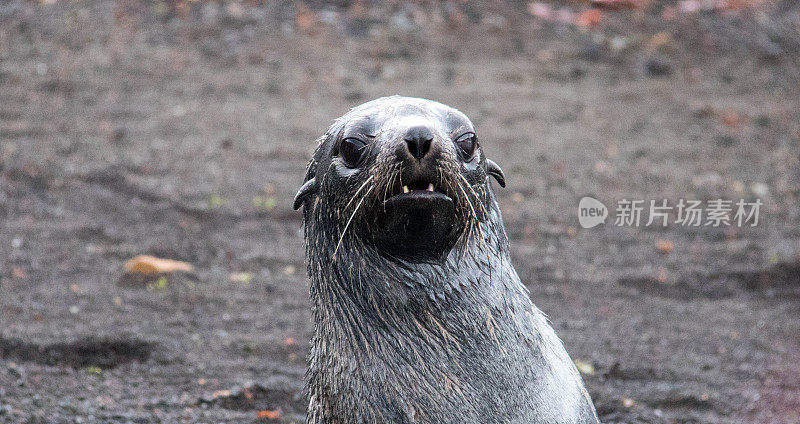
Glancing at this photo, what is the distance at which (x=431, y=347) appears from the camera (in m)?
2.98

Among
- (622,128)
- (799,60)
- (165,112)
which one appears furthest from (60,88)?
(799,60)

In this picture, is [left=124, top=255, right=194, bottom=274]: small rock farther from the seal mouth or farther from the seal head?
the seal mouth

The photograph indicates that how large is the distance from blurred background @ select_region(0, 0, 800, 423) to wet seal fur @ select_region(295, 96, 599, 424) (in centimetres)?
164

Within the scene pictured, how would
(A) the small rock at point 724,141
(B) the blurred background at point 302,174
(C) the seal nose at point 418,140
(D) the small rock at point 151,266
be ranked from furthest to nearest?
1. (A) the small rock at point 724,141
2. (D) the small rock at point 151,266
3. (B) the blurred background at point 302,174
4. (C) the seal nose at point 418,140

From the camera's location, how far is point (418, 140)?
2.70m

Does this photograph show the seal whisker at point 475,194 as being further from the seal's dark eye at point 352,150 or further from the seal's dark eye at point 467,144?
the seal's dark eye at point 352,150

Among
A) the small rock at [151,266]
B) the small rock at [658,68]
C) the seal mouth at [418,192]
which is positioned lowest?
the small rock at [151,266]

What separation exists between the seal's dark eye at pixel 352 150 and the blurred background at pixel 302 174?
203 cm

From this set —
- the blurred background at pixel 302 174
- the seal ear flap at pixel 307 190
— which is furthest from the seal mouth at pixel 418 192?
the blurred background at pixel 302 174

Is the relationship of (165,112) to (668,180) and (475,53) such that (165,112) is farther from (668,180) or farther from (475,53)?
(668,180)

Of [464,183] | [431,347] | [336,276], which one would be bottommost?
[431,347]

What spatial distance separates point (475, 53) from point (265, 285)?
5.41 meters

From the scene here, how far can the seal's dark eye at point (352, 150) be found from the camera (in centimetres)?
294

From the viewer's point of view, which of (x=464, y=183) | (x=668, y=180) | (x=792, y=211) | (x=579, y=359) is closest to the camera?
(x=464, y=183)
